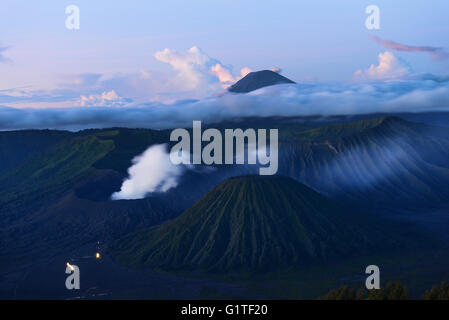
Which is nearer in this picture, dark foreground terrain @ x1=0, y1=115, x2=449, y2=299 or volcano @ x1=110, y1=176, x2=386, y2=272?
dark foreground terrain @ x1=0, y1=115, x2=449, y2=299

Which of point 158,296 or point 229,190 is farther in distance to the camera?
point 229,190

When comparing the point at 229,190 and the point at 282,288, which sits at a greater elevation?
the point at 229,190

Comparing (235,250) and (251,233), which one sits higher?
(251,233)

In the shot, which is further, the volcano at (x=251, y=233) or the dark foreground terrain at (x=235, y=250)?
the volcano at (x=251, y=233)

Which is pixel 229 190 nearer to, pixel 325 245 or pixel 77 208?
pixel 325 245

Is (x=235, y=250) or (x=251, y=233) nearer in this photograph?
(x=235, y=250)
